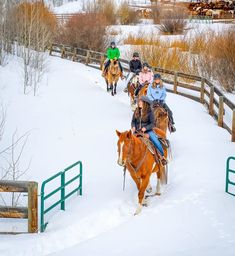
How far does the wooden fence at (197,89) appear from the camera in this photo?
54.1 ft

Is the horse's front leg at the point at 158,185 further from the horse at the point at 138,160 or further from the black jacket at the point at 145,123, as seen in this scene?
the black jacket at the point at 145,123

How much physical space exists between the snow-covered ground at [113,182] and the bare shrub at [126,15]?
32.4m

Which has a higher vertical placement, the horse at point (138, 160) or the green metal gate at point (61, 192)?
the horse at point (138, 160)

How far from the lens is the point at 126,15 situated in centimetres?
5294

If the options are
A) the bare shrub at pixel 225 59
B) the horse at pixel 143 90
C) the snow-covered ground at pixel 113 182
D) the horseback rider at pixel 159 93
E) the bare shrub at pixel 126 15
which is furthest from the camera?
the bare shrub at pixel 126 15

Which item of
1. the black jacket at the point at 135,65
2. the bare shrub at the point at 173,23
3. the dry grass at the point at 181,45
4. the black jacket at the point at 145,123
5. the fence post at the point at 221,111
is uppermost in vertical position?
the bare shrub at the point at 173,23

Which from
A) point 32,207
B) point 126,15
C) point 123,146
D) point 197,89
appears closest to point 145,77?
point 197,89

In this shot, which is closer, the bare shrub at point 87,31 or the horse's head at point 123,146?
the horse's head at point 123,146

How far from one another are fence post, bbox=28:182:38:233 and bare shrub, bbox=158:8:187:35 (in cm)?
3757

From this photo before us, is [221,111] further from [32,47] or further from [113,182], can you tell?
[32,47]

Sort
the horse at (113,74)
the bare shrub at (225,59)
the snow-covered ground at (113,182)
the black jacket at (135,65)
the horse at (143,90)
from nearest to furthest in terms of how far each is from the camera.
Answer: the snow-covered ground at (113,182) → the horse at (143,90) → the black jacket at (135,65) → the horse at (113,74) → the bare shrub at (225,59)

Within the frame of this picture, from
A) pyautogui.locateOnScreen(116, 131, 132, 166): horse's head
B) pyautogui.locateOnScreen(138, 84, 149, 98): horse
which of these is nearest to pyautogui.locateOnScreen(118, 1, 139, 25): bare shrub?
pyautogui.locateOnScreen(138, 84, 149, 98): horse

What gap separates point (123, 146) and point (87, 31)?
2739 centimetres

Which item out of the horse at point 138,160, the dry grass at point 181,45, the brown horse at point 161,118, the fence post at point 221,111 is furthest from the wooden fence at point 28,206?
the dry grass at point 181,45
